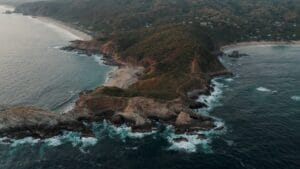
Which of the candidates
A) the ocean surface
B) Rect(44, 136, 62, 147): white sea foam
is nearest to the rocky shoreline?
Rect(44, 136, 62, 147): white sea foam

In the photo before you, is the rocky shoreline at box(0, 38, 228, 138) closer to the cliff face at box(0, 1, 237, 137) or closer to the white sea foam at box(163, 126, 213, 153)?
the cliff face at box(0, 1, 237, 137)

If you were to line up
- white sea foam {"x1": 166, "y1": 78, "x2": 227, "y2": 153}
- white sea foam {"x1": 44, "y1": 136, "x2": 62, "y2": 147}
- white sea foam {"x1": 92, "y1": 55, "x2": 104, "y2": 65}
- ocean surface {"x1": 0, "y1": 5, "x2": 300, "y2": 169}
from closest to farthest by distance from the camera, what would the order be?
ocean surface {"x1": 0, "y1": 5, "x2": 300, "y2": 169} < white sea foam {"x1": 166, "y1": 78, "x2": 227, "y2": 153} < white sea foam {"x1": 44, "y1": 136, "x2": 62, "y2": 147} < white sea foam {"x1": 92, "y1": 55, "x2": 104, "y2": 65}

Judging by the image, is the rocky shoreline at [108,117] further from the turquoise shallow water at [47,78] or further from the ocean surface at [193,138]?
the turquoise shallow water at [47,78]

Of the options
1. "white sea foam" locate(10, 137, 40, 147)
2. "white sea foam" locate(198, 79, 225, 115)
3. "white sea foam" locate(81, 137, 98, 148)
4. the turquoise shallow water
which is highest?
the turquoise shallow water

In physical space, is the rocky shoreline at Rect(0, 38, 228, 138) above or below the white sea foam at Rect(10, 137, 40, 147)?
above

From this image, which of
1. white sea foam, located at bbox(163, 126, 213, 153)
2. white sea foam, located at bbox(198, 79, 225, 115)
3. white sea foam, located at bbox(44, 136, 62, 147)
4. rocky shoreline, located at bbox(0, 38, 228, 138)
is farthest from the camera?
white sea foam, located at bbox(198, 79, 225, 115)

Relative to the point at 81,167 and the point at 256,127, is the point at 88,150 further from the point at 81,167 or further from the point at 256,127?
the point at 256,127

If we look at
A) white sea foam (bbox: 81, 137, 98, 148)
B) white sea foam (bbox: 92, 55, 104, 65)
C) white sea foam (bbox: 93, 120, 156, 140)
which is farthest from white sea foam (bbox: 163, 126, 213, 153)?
white sea foam (bbox: 92, 55, 104, 65)

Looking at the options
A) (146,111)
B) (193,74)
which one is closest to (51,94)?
(146,111)

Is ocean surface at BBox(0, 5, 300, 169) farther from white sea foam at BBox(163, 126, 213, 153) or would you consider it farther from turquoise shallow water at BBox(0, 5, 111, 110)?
turquoise shallow water at BBox(0, 5, 111, 110)

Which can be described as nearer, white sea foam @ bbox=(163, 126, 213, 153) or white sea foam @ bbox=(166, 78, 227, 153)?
white sea foam @ bbox=(163, 126, 213, 153)

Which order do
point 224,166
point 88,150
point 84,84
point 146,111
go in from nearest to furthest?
point 224,166 < point 88,150 < point 146,111 < point 84,84
